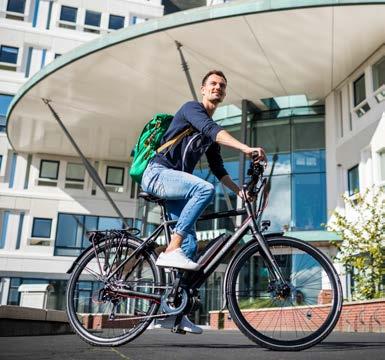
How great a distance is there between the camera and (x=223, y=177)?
4.24 m

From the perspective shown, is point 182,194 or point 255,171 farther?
point 182,194

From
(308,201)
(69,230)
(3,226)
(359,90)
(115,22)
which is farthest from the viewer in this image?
(115,22)

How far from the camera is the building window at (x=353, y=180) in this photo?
68.0 ft

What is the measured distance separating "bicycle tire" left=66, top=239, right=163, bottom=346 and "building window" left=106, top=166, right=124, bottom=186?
96.6 ft

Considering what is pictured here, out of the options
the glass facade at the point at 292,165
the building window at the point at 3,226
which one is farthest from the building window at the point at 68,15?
the glass facade at the point at 292,165

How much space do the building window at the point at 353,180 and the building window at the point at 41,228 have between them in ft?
60.0

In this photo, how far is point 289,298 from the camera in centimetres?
347

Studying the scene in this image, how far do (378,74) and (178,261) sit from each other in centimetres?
1788

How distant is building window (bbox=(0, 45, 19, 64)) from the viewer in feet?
103

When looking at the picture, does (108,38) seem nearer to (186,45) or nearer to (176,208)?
(186,45)

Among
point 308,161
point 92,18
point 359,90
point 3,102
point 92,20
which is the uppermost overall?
point 92,18

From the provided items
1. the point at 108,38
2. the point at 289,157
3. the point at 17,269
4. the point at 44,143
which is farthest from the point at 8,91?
the point at 289,157

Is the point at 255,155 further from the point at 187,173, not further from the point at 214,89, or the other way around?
the point at 214,89

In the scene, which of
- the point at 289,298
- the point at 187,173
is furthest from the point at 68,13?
the point at 289,298
